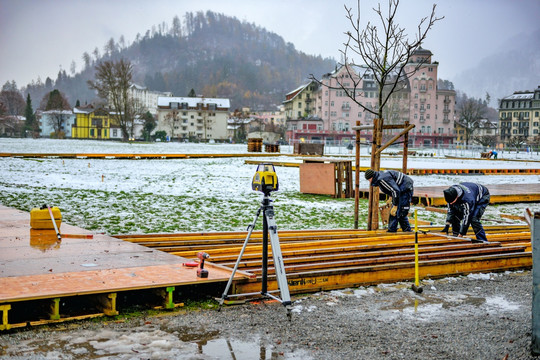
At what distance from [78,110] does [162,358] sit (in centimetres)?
14882

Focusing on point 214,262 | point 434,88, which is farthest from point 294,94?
point 214,262

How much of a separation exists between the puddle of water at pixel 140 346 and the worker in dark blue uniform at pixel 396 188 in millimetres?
5614

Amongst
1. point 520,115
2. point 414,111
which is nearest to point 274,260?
point 414,111

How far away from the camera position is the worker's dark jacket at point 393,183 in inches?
421

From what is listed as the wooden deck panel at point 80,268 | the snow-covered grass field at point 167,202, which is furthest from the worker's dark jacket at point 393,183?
the wooden deck panel at point 80,268

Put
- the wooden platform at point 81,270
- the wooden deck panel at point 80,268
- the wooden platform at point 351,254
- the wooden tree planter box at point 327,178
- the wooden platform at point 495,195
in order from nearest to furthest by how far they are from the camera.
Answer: the wooden platform at point 81,270
the wooden deck panel at point 80,268
the wooden platform at point 351,254
the wooden platform at point 495,195
the wooden tree planter box at point 327,178

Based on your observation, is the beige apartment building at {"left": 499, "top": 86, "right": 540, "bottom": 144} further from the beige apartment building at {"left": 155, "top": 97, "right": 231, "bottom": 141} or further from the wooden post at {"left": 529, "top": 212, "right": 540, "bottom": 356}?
the wooden post at {"left": 529, "top": 212, "right": 540, "bottom": 356}

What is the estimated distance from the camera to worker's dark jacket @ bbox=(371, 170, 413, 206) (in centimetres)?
1070

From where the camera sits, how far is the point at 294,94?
5600 inches

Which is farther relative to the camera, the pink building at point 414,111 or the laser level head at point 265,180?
the pink building at point 414,111

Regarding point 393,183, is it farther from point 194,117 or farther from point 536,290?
point 194,117

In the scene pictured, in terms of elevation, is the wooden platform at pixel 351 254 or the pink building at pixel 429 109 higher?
the pink building at pixel 429 109

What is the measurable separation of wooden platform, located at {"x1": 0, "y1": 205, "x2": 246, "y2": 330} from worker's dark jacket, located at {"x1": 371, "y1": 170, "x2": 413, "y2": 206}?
4.12 metres

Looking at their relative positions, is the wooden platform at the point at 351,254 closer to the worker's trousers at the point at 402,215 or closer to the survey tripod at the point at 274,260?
the worker's trousers at the point at 402,215
